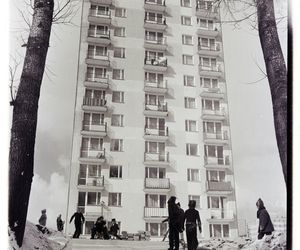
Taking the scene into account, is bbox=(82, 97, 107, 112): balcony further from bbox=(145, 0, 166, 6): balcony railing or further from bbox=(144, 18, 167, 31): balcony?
bbox=(145, 0, 166, 6): balcony railing

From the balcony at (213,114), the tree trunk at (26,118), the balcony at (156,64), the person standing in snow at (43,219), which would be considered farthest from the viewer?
the balcony at (156,64)

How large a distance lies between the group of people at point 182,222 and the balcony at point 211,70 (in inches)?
54.4

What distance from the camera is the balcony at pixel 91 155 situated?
308cm

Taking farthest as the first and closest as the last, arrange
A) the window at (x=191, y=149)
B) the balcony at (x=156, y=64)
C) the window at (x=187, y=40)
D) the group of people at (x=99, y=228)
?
1. the window at (x=187, y=40)
2. the balcony at (x=156, y=64)
3. the window at (x=191, y=149)
4. the group of people at (x=99, y=228)

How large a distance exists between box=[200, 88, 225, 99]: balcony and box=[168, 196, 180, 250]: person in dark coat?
3.69 ft

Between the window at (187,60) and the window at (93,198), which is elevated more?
the window at (187,60)

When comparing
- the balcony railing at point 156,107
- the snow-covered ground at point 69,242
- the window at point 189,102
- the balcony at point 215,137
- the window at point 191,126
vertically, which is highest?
the window at point 189,102

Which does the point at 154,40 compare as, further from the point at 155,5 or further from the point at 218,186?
the point at 218,186

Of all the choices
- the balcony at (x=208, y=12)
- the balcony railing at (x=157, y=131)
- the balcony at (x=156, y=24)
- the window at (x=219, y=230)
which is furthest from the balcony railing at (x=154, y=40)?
the window at (x=219, y=230)

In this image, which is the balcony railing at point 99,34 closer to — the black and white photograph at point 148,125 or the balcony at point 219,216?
the black and white photograph at point 148,125

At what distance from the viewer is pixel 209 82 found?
3.52m

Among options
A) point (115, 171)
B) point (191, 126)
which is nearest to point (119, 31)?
point (191, 126)

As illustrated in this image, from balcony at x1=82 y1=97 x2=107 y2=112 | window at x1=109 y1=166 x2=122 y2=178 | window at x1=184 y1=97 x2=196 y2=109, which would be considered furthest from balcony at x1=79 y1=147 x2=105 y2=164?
window at x1=184 y1=97 x2=196 y2=109

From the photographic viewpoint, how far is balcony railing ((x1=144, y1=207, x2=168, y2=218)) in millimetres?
2958
